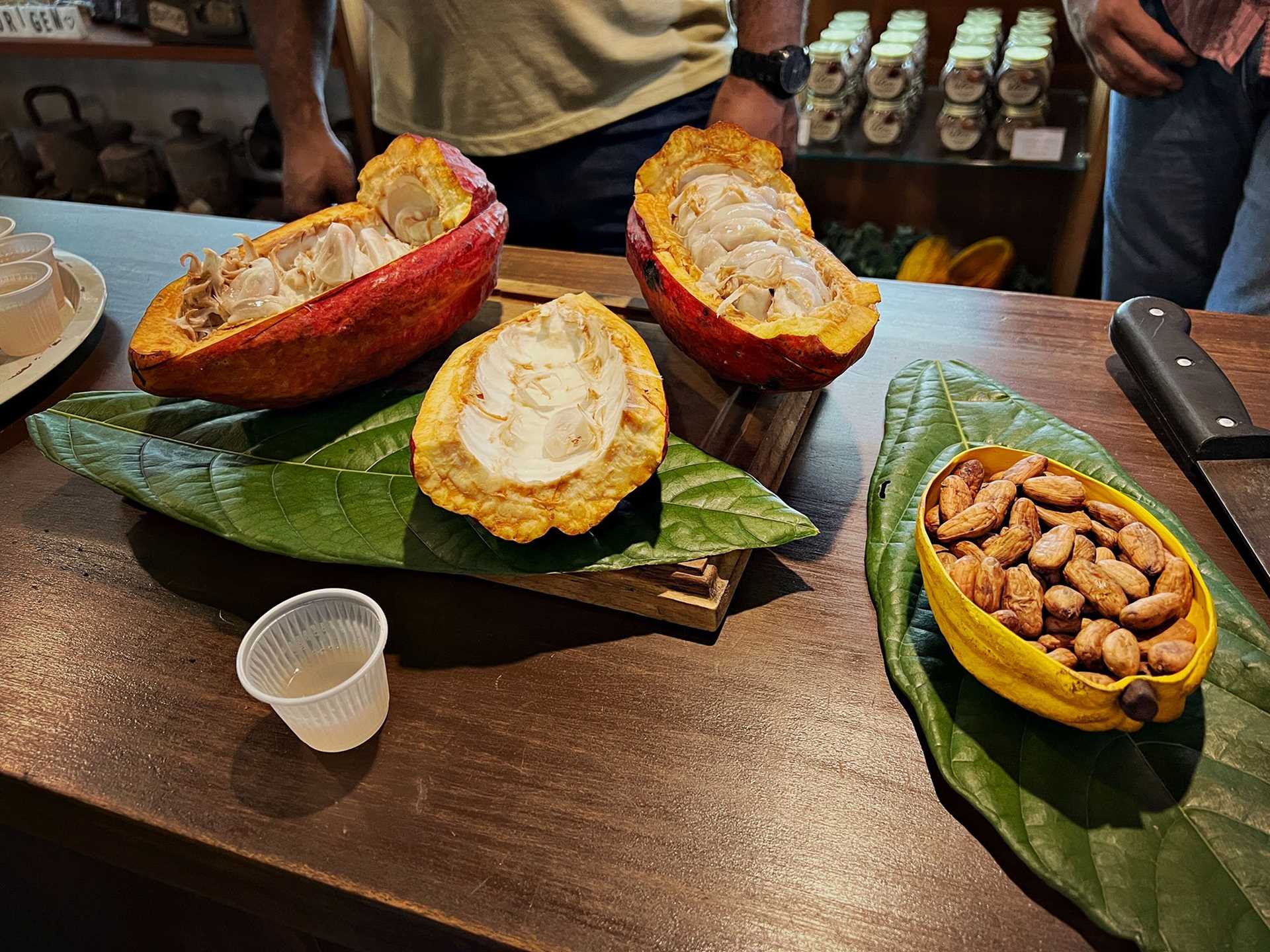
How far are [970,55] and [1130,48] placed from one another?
57cm

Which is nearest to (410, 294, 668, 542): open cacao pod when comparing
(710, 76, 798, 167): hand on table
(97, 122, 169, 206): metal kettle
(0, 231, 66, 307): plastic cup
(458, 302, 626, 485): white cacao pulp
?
(458, 302, 626, 485): white cacao pulp

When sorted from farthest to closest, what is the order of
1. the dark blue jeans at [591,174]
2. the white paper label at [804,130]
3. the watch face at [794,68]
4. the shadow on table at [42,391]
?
the white paper label at [804,130] < the dark blue jeans at [591,174] < the watch face at [794,68] < the shadow on table at [42,391]

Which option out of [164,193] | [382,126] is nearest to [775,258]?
[382,126]

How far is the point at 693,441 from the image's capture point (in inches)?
35.2

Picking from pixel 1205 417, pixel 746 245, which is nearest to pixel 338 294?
pixel 746 245

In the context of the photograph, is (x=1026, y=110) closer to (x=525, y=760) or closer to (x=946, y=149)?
(x=946, y=149)

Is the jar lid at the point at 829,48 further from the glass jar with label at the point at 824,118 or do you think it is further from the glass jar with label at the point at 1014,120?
the glass jar with label at the point at 1014,120

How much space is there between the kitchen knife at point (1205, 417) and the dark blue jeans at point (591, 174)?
77cm

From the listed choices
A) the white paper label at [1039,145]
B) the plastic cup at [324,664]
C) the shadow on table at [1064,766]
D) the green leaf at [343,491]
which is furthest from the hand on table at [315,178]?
the white paper label at [1039,145]

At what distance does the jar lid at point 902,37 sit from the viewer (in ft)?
6.38

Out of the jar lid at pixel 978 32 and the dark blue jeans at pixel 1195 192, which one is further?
the jar lid at pixel 978 32

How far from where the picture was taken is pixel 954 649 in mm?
640

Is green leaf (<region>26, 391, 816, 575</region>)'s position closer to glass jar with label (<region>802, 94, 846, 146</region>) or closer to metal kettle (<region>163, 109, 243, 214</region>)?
glass jar with label (<region>802, 94, 846, 146</region>)

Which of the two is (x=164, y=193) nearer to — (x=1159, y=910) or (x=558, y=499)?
(x=558, y=499)
